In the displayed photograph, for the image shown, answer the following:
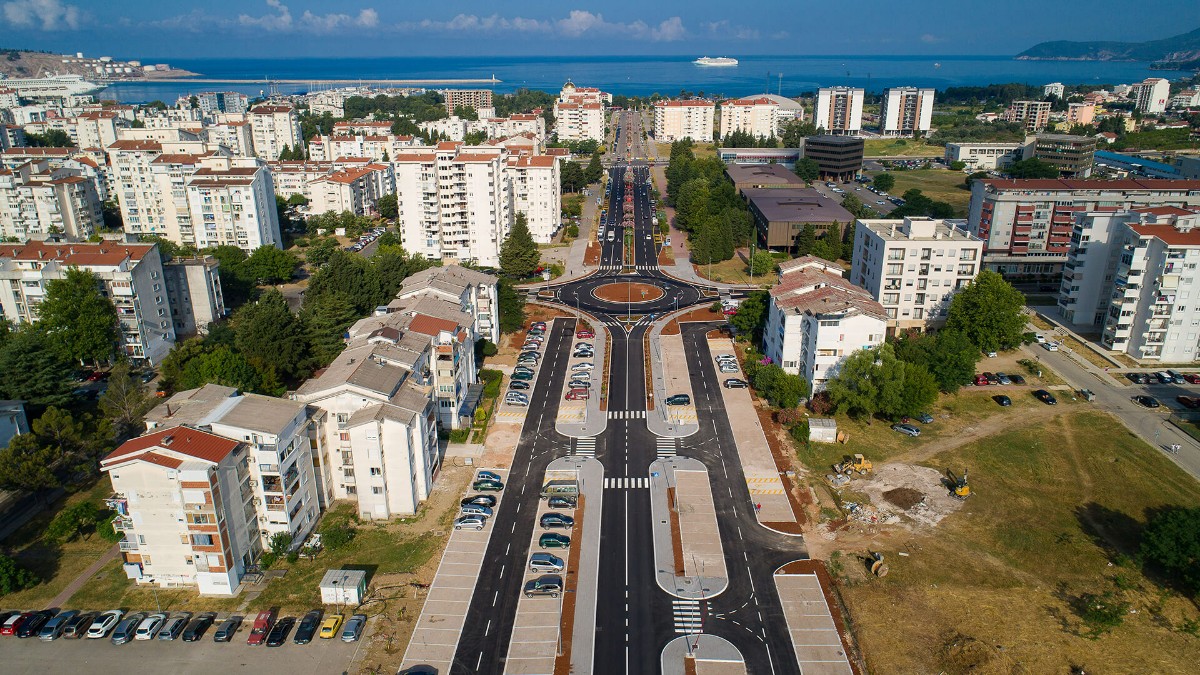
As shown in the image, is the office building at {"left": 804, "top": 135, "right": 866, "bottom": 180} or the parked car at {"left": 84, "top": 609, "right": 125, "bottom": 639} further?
the office building at {"left": 804, "top": 135, "right": 866, "bottom": 180}

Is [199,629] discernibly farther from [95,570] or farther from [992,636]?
[992,636]

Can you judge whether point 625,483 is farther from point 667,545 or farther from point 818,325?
point 818,325

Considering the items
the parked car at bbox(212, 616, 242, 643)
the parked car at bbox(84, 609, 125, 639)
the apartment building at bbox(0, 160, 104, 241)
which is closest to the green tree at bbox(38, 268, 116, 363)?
the parked car at bbox(84, 609, 125, 639)

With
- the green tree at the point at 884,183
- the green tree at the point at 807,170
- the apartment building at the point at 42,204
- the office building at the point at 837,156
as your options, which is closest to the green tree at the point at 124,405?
the apartment building at the point at 42,204

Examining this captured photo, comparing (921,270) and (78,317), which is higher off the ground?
(921,270)

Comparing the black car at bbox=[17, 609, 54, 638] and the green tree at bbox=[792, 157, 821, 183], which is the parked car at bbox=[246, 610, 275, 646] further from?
the green tree at bbox=[792, 157, 821, 183]

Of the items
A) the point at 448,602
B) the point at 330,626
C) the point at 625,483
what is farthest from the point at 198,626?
the point at 625,483
